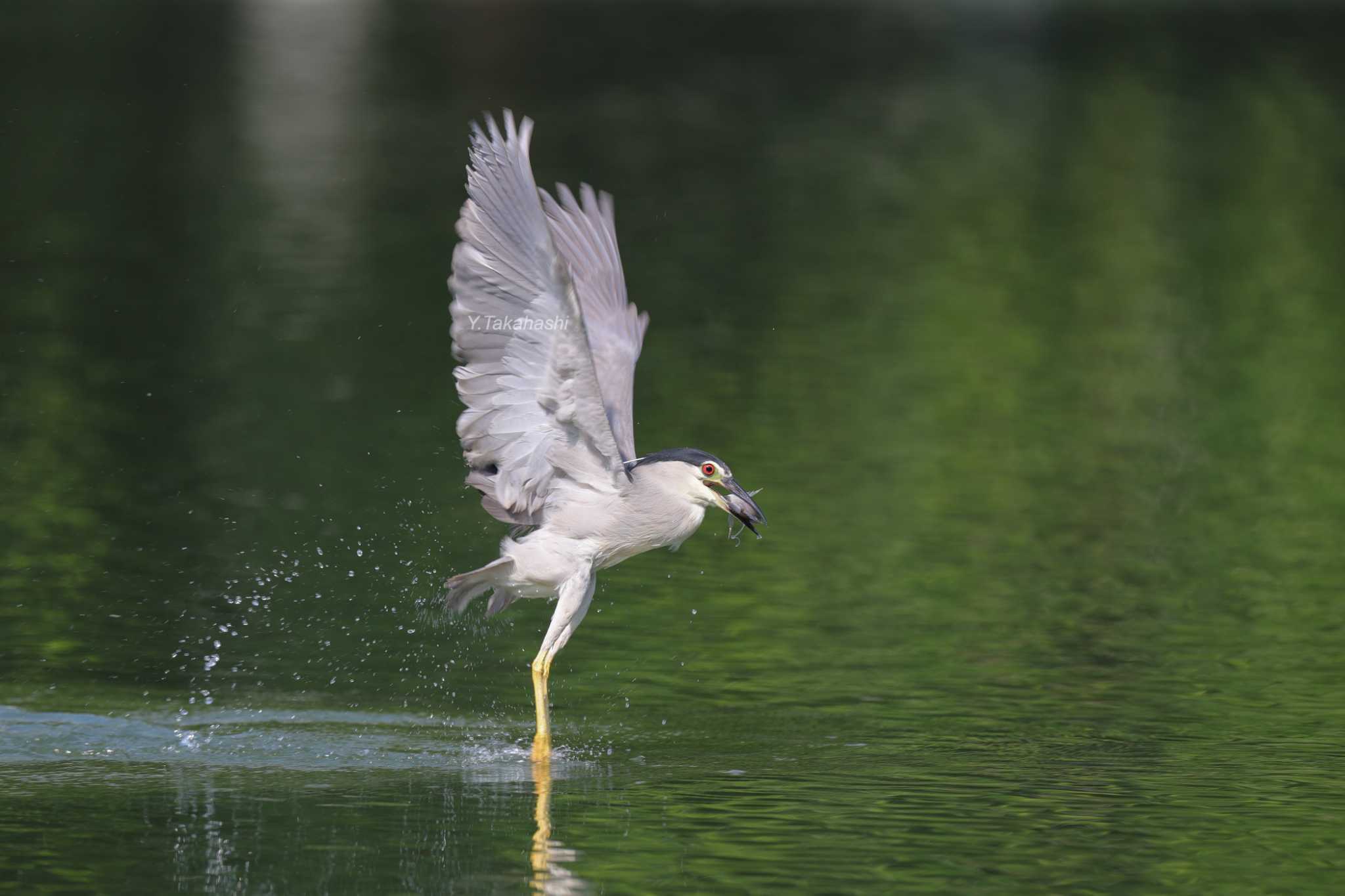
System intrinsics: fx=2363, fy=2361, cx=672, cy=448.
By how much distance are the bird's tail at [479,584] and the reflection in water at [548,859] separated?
141 centimetres

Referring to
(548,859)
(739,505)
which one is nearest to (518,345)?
(739,505)

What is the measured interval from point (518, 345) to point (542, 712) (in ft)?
5.61

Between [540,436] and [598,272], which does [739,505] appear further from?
[598,272]

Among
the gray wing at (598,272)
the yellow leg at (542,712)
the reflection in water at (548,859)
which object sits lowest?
the reflection in water at (548,859)

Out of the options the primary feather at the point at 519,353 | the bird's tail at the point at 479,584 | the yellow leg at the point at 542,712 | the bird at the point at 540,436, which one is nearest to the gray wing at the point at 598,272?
the bird at the point at 540,436

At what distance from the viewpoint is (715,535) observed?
624 inches

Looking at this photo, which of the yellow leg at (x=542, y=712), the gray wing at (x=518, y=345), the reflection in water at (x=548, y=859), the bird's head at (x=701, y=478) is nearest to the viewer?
the reflection in water at (x=548, y=859)

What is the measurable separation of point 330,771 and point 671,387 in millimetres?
9538

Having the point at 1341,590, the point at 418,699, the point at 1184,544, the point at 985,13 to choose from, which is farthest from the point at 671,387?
the point at 985,13

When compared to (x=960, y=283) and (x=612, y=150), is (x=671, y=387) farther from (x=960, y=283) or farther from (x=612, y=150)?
(x=612, y=150)

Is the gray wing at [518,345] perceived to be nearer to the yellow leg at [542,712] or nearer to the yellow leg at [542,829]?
→ the yellow leg at [542,712]

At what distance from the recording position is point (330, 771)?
33.9 ft

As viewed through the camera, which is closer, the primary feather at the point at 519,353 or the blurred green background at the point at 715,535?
the blurred green background at the point at 715,535

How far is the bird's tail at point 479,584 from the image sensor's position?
36.8 ft
